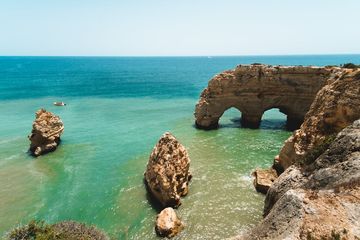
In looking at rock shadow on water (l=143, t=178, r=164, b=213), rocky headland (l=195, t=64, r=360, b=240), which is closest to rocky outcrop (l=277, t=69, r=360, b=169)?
rocky headland (l=195, t=64, r=360, b=240)

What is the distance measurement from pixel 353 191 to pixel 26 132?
51.4 m

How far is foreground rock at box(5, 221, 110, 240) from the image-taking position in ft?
62.2

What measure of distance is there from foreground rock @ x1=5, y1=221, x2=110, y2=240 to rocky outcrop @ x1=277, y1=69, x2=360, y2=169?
15719 mm

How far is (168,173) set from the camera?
26938 millimetres

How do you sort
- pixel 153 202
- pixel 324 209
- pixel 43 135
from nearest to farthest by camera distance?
1. pixel 324 209
2. pixel 153 202
3. pixel 43 135

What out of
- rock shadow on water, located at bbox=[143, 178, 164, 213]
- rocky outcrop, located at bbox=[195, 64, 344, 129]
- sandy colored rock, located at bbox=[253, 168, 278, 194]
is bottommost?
rock shadow on water, located at bbox=[143, 178, 164, 213]

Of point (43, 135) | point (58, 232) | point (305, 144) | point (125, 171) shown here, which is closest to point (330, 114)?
point (305, 144)

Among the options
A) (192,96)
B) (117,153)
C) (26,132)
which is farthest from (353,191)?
(192,96)

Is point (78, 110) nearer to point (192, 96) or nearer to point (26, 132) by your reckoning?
point (26, 132)

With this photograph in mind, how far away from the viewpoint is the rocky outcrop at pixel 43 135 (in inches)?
1647

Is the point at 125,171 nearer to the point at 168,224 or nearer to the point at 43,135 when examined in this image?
the point at 168,224

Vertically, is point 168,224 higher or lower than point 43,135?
lower

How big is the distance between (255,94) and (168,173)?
30.5 meters

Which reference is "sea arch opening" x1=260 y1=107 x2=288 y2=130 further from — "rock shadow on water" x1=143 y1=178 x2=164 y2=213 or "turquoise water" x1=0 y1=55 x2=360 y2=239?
"rock shadow on water" x1=143 y1=178 x2=164 y2=213
